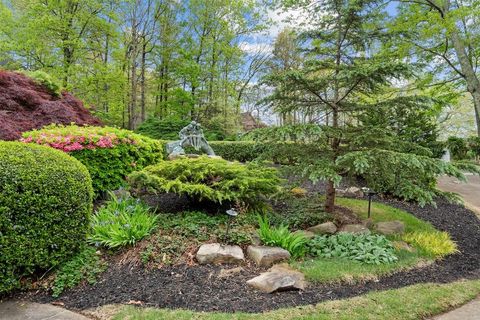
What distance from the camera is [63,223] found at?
2.75 meters

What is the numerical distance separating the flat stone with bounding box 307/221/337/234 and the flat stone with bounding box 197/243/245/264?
3.63 feet

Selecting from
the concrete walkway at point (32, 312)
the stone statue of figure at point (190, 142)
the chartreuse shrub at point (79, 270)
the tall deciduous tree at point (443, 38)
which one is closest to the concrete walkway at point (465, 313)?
the concrete walkway at point (32, 312)

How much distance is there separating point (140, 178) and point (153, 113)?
48.1 ft

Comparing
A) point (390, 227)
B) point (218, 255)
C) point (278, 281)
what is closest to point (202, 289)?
point (218, 255)

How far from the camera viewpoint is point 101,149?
4707 millimetres

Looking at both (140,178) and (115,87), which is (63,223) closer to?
(140,178)

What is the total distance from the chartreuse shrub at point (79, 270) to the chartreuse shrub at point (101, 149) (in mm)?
1928

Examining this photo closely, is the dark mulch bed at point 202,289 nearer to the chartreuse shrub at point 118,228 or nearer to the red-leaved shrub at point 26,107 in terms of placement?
the chartreuse shrub at point 118,228

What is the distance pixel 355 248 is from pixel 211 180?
6.54 ft

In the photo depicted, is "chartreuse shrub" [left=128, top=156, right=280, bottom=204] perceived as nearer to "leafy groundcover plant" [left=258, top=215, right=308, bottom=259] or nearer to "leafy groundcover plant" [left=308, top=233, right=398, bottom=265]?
"leafy groundcover plant" [left=258, top=215, right=308, bottom=259]

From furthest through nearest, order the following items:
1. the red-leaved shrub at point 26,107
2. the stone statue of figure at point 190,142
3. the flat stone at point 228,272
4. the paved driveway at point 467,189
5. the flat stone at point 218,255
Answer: the stone statue of figure at point 190,142 → the paved driveway at point 467,189 → the red-leaved shrub at point 26,107 → the flat stone at point 218,255 → the flat stone at point 228,272

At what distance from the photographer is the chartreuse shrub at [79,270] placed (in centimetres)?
262

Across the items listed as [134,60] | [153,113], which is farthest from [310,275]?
[153,113]

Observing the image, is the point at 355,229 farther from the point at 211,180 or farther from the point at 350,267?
the point at 211,180
